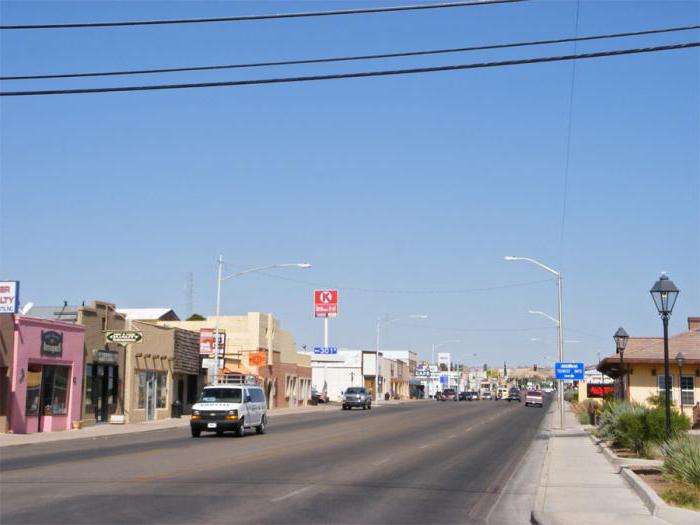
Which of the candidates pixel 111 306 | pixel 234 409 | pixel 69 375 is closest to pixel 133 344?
pixel 111 306

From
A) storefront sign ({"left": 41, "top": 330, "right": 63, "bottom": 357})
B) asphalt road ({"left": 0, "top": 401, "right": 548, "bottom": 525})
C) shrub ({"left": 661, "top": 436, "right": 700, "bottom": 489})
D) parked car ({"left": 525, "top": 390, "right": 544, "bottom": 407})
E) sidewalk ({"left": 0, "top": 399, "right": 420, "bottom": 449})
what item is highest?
storefront sign ({"left": 41, "top": 330, "right": 63, "bottom": 357})

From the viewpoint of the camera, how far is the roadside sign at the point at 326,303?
10625cm

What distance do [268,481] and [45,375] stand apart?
24.2 m

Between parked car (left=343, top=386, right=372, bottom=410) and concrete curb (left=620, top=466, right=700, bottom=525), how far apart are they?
59366 mm

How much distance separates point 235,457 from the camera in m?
24.7

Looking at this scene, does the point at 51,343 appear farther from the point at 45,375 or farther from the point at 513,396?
the point at 513,396

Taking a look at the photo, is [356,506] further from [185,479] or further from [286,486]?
[185,479]

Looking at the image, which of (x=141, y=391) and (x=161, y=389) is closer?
(x=141, y=391)

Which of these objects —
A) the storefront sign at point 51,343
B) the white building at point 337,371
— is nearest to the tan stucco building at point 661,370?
the storefront sign at point 51,343

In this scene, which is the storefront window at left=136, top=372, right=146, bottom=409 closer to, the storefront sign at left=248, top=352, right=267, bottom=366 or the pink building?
the pink building

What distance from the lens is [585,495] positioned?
16.8 meters

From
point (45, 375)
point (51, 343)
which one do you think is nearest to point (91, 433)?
point (45, 375)

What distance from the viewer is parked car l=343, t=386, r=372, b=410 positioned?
7594 cm

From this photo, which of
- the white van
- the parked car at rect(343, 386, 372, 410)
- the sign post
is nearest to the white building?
the sign post
